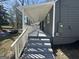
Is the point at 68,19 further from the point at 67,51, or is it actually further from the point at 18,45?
the point at 18,45

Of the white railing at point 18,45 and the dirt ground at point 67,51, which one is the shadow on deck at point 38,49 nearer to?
the white railing at point 18,45

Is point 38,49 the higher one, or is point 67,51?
point 38,49

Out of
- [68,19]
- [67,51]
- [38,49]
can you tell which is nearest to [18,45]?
[38,49]

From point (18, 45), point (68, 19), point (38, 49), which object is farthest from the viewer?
point (68, 19)

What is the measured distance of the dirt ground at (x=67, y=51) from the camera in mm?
9523

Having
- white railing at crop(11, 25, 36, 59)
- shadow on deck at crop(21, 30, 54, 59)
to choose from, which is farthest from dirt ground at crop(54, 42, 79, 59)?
white railing at crop(11, 25, 36, 59)

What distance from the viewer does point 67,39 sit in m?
→ 12.1

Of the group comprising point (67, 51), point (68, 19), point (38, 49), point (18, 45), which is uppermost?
point (68, 19)

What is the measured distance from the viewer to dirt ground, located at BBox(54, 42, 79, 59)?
9.52 metres

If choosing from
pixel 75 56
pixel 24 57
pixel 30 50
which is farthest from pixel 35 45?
pixel 75 56

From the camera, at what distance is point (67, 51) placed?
10.5 metres

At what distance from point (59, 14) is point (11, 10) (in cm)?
2978

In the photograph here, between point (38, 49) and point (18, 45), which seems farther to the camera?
point (38, 49)

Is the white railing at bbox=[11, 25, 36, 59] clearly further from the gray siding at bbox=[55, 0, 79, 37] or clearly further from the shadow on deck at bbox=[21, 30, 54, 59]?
A: the gray siding at bbox=[55, 0, 79, 37]
